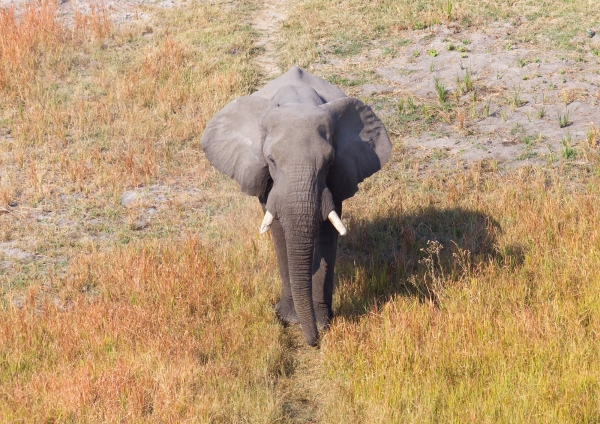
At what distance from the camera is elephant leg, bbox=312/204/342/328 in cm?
705

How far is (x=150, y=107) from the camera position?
1301cm

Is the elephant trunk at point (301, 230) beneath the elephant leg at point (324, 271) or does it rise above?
above

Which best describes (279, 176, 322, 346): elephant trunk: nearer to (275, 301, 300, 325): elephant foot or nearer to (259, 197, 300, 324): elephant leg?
(259, 197, 300, 324): elephant leg

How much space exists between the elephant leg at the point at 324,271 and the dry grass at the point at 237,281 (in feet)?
0.89

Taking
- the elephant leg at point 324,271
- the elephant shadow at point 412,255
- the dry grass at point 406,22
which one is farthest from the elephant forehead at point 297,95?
the dry grass at point 406,22

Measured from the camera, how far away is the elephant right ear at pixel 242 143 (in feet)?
22.4

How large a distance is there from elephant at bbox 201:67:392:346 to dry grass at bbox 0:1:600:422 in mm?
520

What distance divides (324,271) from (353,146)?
45.8 inches

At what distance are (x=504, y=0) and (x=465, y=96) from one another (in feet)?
12.6

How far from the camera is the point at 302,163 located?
20.1ft

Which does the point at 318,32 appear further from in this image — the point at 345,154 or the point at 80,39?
the point at 345,154

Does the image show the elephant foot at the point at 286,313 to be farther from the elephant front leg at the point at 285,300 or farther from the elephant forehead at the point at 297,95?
the elephant forehead at the point at 297,95

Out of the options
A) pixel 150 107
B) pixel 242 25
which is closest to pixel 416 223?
pixel 150 107

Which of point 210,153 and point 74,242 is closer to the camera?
point 210,153
